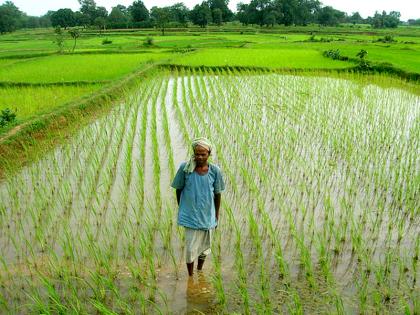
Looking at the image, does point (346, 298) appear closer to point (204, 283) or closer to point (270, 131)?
point (204, 283)

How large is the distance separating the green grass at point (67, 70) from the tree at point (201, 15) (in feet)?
100.0

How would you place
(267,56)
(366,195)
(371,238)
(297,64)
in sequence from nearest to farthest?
(371,238) → (366,195) → (297,64) → (267,56)

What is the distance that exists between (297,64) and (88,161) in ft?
35.6

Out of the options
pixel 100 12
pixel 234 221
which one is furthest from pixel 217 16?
pixel 234 221

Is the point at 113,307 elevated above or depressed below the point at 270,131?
below

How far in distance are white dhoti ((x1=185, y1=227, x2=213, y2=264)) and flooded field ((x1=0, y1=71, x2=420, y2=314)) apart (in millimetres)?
146

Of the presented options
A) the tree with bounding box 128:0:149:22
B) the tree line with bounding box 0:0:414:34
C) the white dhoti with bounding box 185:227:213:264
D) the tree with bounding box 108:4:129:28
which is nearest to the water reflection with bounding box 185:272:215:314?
the white dhoti with bounding box 185:227:213:264

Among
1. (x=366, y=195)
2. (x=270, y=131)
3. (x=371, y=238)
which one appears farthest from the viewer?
(x=270, y=131)

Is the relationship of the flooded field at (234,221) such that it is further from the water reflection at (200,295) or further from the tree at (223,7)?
the tree at (223,7)

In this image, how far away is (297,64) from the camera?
14.8 meters

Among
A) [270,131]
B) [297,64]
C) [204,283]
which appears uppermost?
[297,64]

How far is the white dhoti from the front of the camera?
298cm

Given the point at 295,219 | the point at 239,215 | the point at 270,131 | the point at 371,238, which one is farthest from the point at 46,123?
the point at 371,238

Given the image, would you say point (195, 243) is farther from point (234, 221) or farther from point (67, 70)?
point (67, 70)
